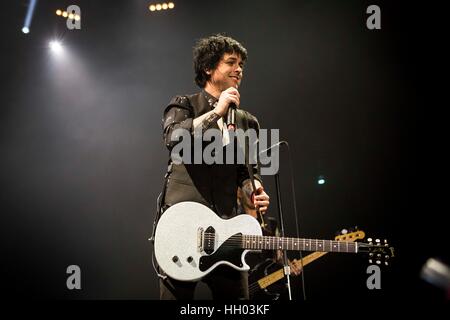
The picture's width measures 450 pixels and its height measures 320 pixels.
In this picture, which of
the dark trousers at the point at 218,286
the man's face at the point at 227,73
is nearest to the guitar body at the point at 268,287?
the dark trousers at the point at 218,286

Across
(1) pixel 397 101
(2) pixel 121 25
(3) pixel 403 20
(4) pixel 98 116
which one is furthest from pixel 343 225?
(2) pixel 121 25

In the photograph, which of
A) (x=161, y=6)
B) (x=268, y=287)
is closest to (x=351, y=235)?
(x=268, y=287)

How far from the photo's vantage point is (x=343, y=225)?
14.0 ft

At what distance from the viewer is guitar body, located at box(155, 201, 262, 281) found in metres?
1.98

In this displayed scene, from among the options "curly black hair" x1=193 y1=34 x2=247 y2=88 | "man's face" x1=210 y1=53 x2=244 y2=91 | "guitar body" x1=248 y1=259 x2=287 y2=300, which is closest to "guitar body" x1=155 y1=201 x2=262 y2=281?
"man's face" x1=210 y1=53 x2=244 y2=91

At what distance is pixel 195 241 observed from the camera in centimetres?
202

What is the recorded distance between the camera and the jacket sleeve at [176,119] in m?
2.14

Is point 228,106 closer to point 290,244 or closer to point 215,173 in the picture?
point 215,173

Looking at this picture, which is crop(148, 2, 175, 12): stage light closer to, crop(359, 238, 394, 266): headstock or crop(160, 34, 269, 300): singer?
crop(160, 34, 269, 300): singer

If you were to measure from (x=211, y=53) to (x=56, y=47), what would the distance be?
9.12 ft

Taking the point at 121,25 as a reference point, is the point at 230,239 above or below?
below

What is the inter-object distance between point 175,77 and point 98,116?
1.00 metres

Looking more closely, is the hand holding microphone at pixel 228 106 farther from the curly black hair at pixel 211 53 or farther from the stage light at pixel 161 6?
the stage light at pixel 161 6
